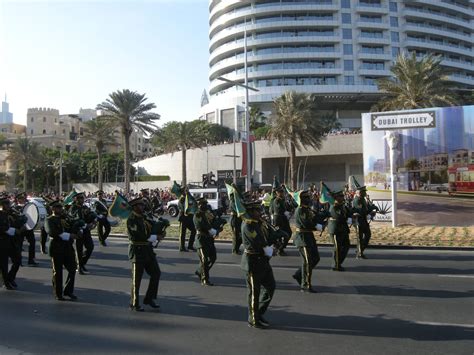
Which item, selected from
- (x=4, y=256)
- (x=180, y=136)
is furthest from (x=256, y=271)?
(x=180, y=136)

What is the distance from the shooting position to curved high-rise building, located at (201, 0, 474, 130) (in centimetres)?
7112

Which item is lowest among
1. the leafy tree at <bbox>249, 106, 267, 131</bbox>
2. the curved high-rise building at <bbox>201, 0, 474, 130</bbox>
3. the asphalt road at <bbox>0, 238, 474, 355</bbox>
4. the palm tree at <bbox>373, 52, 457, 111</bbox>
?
the asphalt road at <bbox>0, 238, 474, 355</bbox>

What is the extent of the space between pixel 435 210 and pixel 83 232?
558 inches

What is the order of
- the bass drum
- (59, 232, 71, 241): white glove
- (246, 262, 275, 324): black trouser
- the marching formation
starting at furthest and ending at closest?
1. the bass drum
2. (59, 232, 71, 241): white glove
3. the marching formation
4. (246, 262, 275, 324): black trouser

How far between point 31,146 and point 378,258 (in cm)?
5634

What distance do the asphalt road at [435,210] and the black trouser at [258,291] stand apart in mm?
13961

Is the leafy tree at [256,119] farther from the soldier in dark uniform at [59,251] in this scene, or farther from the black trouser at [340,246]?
the soldier in dark uniform at [59,251]

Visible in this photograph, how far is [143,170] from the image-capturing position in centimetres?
6538

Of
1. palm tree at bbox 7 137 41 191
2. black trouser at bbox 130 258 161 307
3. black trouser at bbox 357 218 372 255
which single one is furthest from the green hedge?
black trouser at bbox 130 258 161 307

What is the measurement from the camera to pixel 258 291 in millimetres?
5988

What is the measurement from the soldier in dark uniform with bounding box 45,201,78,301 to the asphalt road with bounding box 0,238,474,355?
0.32m

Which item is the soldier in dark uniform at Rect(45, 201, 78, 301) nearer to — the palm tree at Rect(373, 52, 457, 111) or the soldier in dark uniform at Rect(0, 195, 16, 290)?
the soldier in dark uniform at Rect(0, 195, 16, 290)

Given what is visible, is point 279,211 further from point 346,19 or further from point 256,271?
point 346,19

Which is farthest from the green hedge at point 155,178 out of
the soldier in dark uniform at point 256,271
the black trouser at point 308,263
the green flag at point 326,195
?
the soldier in dark uniform at point 256,271
